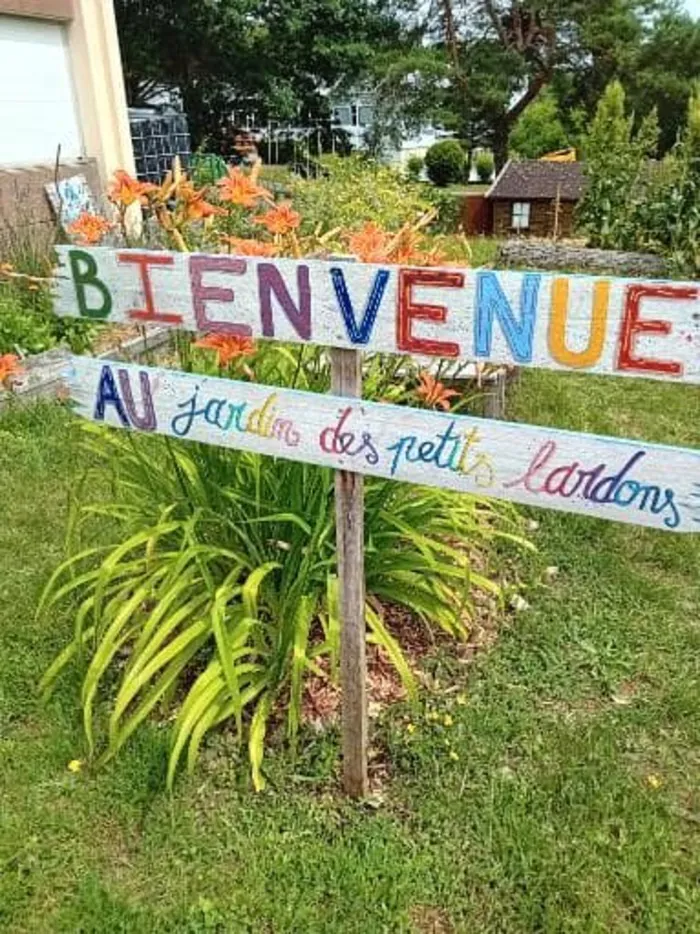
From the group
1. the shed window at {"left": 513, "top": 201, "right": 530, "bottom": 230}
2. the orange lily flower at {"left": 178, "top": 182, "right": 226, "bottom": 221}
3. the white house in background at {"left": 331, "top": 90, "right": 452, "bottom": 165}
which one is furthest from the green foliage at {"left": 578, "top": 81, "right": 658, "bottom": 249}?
the white house in background at {"left": 331, "top": 90, "right": 452, "bottom": 165}

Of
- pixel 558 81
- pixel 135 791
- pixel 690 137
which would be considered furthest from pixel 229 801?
pixel 558 81

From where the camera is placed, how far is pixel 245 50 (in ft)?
73.0

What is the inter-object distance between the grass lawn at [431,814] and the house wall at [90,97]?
6.03 m

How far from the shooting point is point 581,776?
2.20 meters

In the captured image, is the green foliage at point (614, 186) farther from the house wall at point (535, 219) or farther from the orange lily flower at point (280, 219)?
the orange lily flower at point (280, 219)

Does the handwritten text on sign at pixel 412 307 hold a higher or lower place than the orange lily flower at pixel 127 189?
lower

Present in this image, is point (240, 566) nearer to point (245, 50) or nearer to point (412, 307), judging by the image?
point (412, 307)

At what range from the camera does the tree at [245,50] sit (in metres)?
21.6

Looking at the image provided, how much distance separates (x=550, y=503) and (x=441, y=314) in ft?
1.43

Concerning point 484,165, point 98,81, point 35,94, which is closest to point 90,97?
point 98,81

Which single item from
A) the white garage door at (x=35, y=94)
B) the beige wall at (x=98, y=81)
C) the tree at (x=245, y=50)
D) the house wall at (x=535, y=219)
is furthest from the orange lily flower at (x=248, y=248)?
the tree at (x=245, y=50)

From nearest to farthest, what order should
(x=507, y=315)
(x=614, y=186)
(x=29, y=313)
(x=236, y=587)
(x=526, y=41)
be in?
(x=507, y=315), (x=236, y=587), (x=29, y=313), (x=614, y=186), (x=526, y=41)

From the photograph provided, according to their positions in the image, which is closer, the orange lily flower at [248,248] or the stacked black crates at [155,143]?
the orange lily flower at [248,248]

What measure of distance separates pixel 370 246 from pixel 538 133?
2342cm
